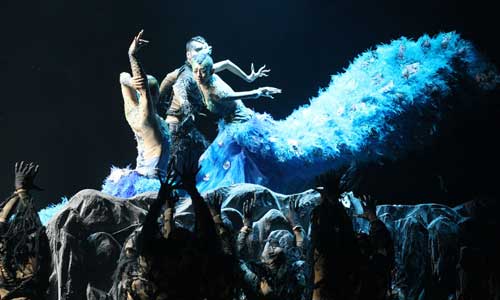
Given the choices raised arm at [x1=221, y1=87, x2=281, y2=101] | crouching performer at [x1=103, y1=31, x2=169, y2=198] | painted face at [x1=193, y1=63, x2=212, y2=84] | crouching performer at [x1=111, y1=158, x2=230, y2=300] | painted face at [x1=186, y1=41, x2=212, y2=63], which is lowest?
crouching performer at [x1=111, y1=158, x2=230, y2=300]

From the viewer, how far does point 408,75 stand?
34.3 feet

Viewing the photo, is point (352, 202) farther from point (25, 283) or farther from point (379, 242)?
point (25, 283)

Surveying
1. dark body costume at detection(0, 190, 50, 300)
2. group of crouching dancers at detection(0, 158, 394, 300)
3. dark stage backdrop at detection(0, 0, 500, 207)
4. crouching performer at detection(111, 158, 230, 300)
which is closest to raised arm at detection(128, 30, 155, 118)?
dark stage backdrop at detection(0, 0, 500, 207)

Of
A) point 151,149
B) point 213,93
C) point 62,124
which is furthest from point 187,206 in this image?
point 62,124

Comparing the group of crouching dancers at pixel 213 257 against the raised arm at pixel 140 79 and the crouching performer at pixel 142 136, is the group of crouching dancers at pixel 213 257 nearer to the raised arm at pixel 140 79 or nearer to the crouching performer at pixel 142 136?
the crouching performer at pixel 142 136

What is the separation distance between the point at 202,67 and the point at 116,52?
2850 mm

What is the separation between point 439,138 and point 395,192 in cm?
117

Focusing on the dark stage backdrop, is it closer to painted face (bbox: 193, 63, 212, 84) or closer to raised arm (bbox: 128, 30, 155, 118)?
painted face (bbox: 193, 63, 212, 84)

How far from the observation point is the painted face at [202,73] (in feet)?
32.8

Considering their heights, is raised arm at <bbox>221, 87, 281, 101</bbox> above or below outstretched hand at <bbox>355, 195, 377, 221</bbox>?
above

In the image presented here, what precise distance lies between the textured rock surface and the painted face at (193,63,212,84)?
203 centimetres

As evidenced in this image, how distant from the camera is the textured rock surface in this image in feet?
25.6

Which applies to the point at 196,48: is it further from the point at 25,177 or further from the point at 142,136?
the point at 25,177

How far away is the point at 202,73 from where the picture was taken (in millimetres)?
10016
